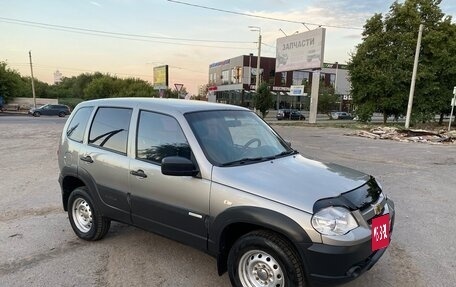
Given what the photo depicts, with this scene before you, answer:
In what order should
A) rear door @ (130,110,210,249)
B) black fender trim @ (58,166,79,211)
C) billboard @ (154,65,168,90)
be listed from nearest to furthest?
rear door @ (130,110,210,249) < black fender trim @ (58,166,79,211) < billboard @ (154,65,168,90)

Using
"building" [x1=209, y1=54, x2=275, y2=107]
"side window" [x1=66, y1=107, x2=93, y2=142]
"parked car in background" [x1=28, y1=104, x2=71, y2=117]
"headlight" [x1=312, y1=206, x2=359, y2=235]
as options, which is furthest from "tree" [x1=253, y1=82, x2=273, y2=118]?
"headlight" [x1=312, y1=206, x2=359, y2=235]

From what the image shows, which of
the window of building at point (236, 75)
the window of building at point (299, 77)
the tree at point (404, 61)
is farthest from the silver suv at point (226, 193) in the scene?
the window of building at point (299, 77)

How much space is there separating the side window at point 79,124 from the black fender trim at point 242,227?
2333 millimetres

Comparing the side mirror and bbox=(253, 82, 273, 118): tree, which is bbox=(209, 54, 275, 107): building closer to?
bbox=(253, 82, 273, 118): tree

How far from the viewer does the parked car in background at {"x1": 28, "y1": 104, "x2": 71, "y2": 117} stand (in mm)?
43219

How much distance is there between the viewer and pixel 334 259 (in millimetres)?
2811

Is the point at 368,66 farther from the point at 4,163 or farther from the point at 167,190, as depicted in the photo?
the point at 167,190

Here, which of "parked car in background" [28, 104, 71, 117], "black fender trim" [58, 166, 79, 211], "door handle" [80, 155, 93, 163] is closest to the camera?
"door handle" [80, 155, 93, 163]

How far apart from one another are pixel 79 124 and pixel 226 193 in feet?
8.38

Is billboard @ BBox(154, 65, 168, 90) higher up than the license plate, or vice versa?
billboard @ BBox(154, 65, 168, 90)

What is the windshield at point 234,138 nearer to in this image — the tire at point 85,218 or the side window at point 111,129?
the side window at point 111,129

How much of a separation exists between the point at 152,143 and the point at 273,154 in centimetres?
127

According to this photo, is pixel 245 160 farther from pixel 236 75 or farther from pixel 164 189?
pixel 236 75

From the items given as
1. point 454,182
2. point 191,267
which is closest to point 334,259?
point 191,267
